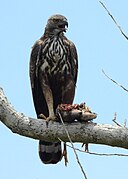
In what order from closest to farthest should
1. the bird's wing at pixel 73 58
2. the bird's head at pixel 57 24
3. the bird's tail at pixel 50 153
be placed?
the bird's tail at pixel 50 153, the bird's wing at pixel 73 58, the bird's head at pixel 57 24

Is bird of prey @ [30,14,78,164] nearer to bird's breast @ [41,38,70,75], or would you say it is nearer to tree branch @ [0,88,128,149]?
bird's breast @ [41,38,70,75]

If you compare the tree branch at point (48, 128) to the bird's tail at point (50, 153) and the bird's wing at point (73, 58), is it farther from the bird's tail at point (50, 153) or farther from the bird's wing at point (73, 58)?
the bird's wing at point (73, 58)

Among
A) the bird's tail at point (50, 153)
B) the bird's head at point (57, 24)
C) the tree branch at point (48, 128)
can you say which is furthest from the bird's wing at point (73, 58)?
the tree branch at point (48, 128)

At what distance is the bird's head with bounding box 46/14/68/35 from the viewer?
20.8 ft

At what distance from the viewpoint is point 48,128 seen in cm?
416

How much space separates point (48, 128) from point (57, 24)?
2537 mm

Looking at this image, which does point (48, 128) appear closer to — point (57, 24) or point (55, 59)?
point (55, 59)

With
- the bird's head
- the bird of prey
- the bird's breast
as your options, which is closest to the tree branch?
the bird of prey

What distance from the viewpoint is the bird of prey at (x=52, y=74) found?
602 cm

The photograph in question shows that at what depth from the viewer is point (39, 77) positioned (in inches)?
239

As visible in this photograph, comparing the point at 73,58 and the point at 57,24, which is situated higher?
the point at 57,24

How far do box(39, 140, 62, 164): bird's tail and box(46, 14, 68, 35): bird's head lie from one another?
1.49m

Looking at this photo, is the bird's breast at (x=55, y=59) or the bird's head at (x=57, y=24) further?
the bird's head at (x=57, y=24)

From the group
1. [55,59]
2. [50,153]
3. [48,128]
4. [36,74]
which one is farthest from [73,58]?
[48,128]
